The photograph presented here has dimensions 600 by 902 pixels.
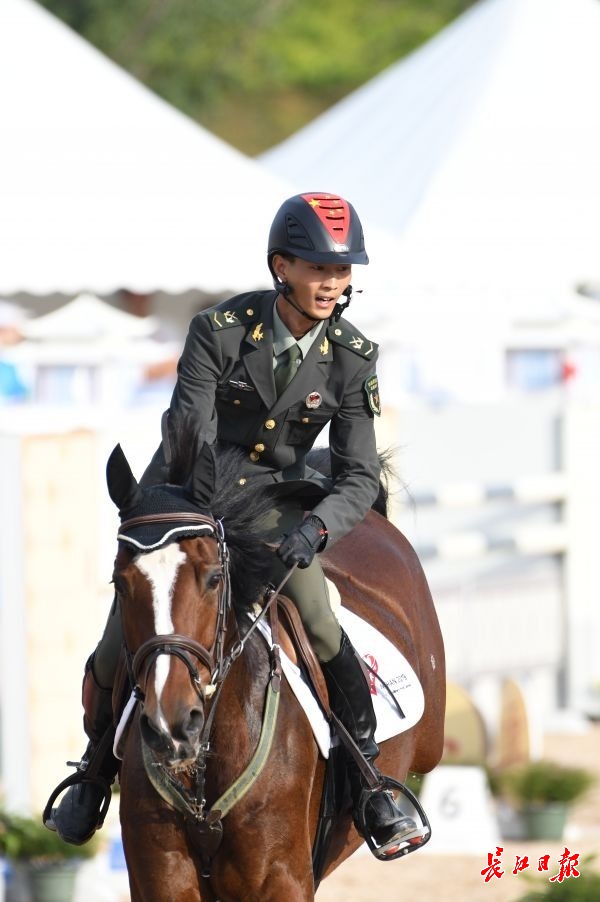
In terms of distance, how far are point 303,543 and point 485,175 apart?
16965mm

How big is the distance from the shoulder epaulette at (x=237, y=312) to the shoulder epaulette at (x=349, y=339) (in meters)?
0.23

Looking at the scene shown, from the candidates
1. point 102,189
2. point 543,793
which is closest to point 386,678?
point 543,793

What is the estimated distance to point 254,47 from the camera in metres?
51.8

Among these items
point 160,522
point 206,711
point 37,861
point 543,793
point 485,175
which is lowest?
point 543,793

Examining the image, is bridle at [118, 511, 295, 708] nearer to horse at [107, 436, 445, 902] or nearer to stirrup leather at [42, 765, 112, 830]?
horse at [107, 436, 445, 902]

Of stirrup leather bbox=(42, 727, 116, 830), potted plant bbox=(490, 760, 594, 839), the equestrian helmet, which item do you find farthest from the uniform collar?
potted plant bbox=(490, 760, 594, 839)

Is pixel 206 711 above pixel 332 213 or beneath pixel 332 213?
beneath

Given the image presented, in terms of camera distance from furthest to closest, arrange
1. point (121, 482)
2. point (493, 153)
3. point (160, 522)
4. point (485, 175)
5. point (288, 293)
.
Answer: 1. point (493, 153)
2. point (485, 175)
3. point (288, 293)
4. point (121, 482)
5. point (160, 522)

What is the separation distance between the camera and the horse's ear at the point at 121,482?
433 cm

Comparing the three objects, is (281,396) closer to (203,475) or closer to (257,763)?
(203,475)

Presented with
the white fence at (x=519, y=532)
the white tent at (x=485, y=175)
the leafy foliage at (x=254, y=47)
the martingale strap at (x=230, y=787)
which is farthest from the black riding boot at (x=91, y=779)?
the leafy foliage at (x=254, y=47)

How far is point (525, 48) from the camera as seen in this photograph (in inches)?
886

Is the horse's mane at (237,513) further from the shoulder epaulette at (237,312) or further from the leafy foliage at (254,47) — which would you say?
the leafy foliage at (254,47)

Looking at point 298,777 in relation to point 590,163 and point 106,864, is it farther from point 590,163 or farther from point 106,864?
point 590,163
